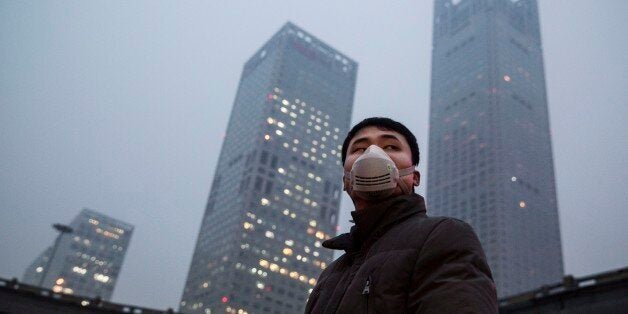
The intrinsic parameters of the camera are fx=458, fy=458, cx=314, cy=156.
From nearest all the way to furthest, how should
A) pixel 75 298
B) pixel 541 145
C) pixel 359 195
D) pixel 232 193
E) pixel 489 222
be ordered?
pixel 359 195 < pixel 75 298 < pixel 489 222 < pixel 232 193 < pixel 541 145

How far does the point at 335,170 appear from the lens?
168000mm

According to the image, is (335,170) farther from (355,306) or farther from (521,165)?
(355,306)

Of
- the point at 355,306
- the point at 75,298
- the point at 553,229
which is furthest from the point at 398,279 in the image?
the point at 553,229

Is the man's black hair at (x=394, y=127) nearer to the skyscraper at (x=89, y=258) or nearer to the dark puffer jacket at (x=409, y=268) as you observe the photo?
the dark puffer jacket at (x=409, y=268)

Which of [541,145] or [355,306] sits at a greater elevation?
[541,145]

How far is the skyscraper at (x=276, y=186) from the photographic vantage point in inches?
4993

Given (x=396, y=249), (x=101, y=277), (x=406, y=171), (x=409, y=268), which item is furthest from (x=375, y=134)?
(x=101, y=277)

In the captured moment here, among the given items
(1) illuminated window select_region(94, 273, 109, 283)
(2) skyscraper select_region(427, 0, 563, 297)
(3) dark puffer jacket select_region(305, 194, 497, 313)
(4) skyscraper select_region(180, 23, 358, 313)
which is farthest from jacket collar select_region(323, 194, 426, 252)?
(1) illuminated window select_region(94, 273, 109, 283)

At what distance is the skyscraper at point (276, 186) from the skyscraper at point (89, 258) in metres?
28.1

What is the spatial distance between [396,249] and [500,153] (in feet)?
535

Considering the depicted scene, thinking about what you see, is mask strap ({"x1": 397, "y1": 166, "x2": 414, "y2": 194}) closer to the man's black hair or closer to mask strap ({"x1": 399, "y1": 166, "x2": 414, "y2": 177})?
mask strap ({"x1": 399, "y1": 166, "x2": 414, "y2": 177})

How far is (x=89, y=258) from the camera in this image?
486 feet

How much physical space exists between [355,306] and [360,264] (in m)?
0.38

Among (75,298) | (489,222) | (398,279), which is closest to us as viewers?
(398,279)
